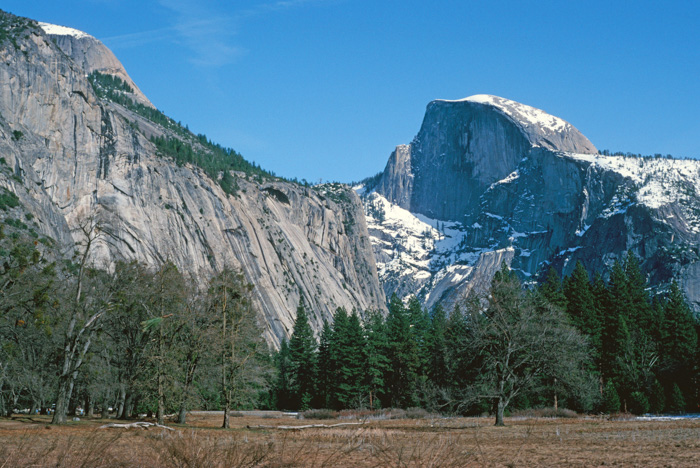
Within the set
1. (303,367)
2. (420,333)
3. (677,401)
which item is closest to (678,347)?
(677,401)

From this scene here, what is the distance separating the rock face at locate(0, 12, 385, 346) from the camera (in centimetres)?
9988

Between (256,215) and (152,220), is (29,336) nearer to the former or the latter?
(152,220)

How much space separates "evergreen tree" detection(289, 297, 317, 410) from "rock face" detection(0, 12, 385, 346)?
19.0 meters

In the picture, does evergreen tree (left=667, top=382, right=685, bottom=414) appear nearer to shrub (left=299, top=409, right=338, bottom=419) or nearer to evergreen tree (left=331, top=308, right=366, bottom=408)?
evergreen tree (left=331, top=308, right=366, bottom=408)

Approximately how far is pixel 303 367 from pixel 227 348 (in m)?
40.6

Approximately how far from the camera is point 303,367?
77.4 m

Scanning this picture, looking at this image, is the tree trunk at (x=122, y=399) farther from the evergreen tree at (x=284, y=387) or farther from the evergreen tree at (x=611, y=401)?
the evergreen tree at (x=284, y=387)

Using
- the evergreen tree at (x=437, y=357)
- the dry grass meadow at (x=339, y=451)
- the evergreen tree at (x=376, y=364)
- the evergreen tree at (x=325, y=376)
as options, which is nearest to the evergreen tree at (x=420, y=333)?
the evergreen tree at (x=437, y=357)

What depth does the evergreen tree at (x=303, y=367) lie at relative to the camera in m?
75.2

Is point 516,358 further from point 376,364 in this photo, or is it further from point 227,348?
point 376,364

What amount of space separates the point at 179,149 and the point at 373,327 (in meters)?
93.1

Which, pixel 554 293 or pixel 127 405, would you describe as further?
pixel 554 293

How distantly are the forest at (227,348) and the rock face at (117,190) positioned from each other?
1679 inches

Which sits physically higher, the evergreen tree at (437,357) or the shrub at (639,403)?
the evergreen tree at (437,357)
